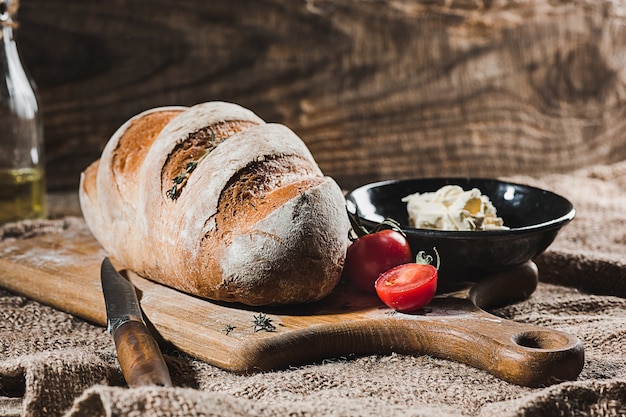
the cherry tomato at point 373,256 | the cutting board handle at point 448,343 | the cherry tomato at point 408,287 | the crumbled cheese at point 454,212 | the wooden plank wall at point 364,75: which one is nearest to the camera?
the cutting board handle at point 448,343

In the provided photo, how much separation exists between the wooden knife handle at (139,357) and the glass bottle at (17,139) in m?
1.40

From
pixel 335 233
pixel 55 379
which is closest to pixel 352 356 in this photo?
pixel 335 233

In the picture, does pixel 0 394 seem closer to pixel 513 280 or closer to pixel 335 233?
pixel 335 233

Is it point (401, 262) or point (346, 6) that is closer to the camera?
point (401, 262)

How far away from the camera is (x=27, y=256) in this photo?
2.29 m

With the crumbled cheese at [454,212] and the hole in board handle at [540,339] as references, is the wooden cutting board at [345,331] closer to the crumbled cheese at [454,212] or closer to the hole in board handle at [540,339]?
the hole in board handle at [540,339]

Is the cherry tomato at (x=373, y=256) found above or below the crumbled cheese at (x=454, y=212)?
below

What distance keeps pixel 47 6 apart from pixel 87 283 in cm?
163

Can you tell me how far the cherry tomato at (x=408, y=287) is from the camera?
1767mm

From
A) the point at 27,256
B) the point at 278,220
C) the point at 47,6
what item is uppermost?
the point at 47,6

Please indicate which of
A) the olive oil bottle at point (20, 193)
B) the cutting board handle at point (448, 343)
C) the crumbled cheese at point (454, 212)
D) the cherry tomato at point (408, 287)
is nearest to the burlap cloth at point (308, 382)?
the cutting board handle at point (448, 343)

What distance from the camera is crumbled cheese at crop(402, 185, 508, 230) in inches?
83.0

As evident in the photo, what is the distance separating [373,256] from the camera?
1934 millimetres

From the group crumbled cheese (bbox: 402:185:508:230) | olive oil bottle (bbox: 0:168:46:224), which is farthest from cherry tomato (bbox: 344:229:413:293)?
olive oil bottle (bbox: 0:168:46:224)
